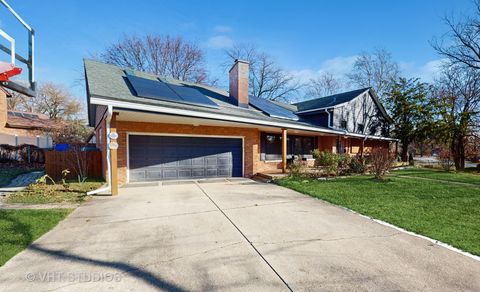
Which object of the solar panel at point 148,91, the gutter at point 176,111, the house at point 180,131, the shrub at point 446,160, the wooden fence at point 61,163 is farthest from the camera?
Answer: the shrub at point 446,160

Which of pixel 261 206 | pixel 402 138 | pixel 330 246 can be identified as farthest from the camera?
pixel 402 138

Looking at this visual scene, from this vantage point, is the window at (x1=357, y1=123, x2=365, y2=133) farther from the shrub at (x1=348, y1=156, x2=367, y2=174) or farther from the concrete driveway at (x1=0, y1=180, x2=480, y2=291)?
the concrete driveway at (x1=0, y1=180, x2=480, y2=291)

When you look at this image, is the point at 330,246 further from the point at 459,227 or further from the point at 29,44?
the point at 29,44

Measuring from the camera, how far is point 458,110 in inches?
701

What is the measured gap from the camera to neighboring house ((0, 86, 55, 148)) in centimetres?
1702

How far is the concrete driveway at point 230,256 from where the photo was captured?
243 cm

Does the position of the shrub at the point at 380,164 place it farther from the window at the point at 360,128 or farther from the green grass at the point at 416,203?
the window at the point at 360,128

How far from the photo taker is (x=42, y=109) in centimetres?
2892

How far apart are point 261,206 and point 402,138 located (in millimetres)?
20034

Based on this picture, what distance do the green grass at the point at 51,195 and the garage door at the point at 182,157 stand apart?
1.82m

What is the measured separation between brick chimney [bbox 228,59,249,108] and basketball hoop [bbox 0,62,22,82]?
8.54 m

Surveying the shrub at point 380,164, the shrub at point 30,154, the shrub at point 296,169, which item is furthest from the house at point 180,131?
the shrub at point 30,154

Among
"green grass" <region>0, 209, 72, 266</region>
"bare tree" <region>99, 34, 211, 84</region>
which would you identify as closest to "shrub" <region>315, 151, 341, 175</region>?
"green grass" <region>0, 209, 72, 266</region>

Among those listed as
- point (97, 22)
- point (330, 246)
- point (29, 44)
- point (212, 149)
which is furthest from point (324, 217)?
point (97, 22)
